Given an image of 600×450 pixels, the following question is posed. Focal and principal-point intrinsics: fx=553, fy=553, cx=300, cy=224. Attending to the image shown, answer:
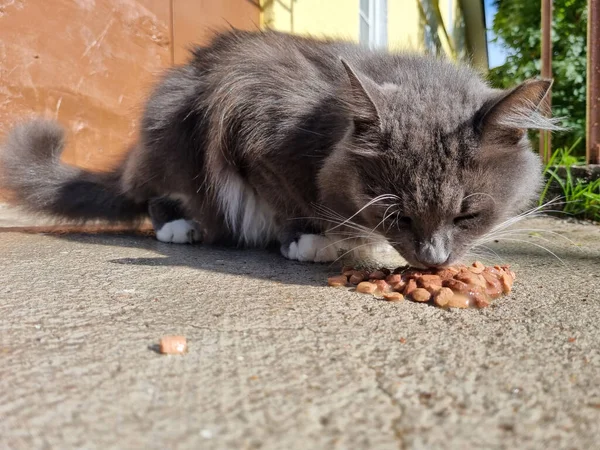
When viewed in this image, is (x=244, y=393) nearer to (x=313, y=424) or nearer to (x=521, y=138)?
(x=313, y=424)

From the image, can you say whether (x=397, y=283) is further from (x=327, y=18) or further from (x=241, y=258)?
(x=327, y=18)

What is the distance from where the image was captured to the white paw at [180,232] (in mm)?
2600

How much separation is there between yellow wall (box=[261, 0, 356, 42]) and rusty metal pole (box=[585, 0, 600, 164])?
59.6 inches

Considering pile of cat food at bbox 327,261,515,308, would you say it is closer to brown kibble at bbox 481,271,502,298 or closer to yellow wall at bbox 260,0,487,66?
brown kibble at bbox 481,271,502,298

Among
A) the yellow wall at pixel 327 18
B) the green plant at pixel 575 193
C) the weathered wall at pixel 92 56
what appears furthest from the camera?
the yellow wall at pixel 327 18

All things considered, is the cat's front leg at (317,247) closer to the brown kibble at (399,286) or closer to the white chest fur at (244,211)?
the white chest fur at (244,211)

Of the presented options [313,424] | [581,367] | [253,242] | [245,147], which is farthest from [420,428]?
[253,242]

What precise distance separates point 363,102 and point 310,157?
0.41 meters

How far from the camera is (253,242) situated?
8.23ft

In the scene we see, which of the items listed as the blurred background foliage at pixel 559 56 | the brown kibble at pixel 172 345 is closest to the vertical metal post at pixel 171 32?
the brown kibble at pixel 172 345

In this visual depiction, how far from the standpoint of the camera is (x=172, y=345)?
3.43 ft

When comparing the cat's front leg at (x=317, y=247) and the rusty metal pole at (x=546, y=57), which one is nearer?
the cat's front leg at (x=317, y=247)

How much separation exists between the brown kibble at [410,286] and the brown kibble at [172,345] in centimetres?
67

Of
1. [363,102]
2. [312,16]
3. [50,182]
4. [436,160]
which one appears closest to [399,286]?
[436,160]
